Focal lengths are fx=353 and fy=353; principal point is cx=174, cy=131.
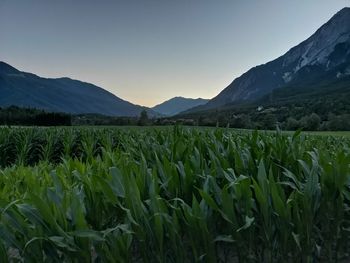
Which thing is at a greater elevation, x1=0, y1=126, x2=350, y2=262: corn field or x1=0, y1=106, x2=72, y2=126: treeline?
x1=0, y1=106, x2=72, y2=126: treeline

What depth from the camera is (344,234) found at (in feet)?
7.18

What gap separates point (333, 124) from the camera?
2616cm

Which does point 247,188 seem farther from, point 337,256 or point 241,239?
point 337,256

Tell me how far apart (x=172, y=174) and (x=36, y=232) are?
0.85 metres

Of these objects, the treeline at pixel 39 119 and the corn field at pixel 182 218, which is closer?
the corn field at pixel 182 218

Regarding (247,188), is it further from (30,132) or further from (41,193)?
(30,132)

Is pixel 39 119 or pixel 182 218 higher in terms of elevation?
pixel 39 119

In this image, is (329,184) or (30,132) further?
(30,132)

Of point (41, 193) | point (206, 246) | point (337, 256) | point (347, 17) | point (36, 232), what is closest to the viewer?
point (36, 232)

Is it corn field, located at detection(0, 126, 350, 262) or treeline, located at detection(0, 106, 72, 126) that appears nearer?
corn field, located at detection(0, 126, 350, 262)

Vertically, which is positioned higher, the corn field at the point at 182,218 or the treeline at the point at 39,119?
the treeline at the point at 39,119

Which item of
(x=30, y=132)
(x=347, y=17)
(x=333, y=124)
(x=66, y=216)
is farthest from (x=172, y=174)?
(x=347, y=17)

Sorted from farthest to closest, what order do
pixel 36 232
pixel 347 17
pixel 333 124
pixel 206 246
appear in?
pixel 347 17 → pixel 333 124 → pixel 206 246 → pixel 36 232

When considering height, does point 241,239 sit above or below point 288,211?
below
